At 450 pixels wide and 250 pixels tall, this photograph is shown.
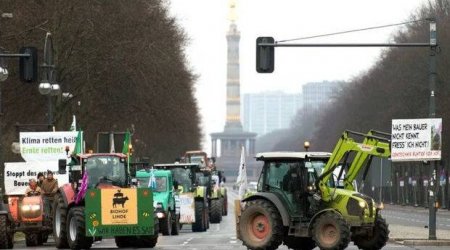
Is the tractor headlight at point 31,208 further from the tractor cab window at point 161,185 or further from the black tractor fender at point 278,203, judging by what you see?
the tractor cab window at point 161,185

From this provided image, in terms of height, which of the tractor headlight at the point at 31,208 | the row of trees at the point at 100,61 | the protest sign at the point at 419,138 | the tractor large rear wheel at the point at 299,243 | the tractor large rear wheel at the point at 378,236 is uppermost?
the row of trees at the point at 100,61

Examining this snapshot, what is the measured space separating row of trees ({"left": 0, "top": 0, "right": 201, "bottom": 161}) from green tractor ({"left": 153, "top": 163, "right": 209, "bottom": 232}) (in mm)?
8401

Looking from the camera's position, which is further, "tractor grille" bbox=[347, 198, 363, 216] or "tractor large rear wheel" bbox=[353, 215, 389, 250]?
"tractor large rear wheel" bbox=[353, 215, 389, 250]

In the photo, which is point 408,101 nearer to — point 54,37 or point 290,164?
point 54,37

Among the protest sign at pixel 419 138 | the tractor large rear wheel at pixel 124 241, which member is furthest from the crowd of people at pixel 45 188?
the protest sign at pixel 419 138

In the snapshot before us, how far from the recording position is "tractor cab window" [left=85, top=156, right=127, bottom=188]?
34.6 m

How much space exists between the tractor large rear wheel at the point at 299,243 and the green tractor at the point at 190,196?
17126 millimetres

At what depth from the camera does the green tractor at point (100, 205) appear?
1307 inches

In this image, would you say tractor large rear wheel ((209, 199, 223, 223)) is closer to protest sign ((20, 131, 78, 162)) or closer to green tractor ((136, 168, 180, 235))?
green tractor ((136, 168, 180, 235))

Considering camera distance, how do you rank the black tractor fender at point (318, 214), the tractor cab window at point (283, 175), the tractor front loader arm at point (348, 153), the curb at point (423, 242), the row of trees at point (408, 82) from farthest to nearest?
the row of trees at point (408, 82), the curb at point (423, 242), the tractor cab window at point (283, 175), the tractor front loader arm at point (348, 153), the black tractor fender at point (318, 214)

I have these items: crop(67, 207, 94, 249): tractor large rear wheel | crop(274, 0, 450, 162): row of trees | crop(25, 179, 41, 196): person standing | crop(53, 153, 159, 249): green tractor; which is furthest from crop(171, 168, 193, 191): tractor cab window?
crop(274, 0, 450, 162): row of trees

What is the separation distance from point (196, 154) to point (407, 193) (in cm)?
2478

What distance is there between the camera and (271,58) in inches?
1428

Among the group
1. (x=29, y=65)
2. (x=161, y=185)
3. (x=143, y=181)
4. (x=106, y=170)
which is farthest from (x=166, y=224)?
(x=29, y=65)
